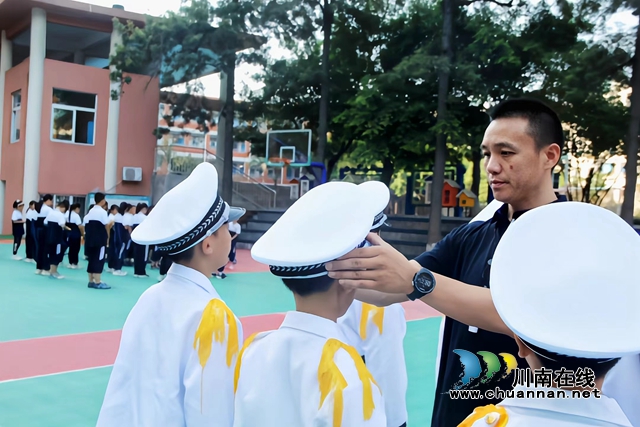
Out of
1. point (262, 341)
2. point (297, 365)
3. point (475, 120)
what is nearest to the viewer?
point (297, 365)

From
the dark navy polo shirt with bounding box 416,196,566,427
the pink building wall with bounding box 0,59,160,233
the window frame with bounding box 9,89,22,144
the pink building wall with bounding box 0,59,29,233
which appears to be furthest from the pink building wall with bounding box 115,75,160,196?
the dark navy polo shirt with bounding box 416,196,566,427

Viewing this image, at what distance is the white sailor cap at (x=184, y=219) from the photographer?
7.52ft

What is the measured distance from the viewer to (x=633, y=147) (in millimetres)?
14062

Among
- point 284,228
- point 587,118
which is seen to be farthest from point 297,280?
point 587,118

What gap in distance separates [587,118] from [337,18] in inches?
374

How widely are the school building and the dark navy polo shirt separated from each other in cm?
2085

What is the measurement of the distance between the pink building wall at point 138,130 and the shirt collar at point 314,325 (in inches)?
848

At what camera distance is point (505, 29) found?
16.6 meters

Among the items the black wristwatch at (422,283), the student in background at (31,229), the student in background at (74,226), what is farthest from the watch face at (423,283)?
the student in background at (31,229)

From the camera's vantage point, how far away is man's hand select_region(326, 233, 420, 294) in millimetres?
1504

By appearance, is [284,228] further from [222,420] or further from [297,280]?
[222,420]

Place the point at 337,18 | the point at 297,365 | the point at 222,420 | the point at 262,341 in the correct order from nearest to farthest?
the point at 297,365
the point at 262,341
the point at 222,420
the point at 337,18

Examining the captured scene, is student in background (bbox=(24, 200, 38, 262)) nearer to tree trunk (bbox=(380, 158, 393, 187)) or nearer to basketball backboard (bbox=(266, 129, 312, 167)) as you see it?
basketball backboard (bbox=(266, 129, 312, 167))

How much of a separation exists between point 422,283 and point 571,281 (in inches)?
22.1
